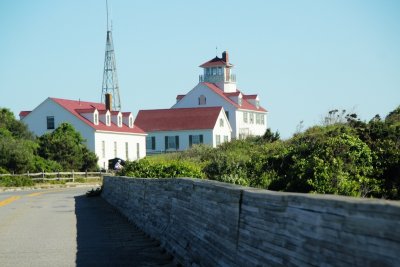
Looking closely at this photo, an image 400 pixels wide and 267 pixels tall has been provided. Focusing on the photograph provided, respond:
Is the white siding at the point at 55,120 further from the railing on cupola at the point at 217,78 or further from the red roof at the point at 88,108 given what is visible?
the railing on cupola at the point at 217,78

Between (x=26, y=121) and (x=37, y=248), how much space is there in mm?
61066

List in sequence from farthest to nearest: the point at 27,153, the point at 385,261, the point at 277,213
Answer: the point at 27,153 → the point at 277,213 → the point at 385,261

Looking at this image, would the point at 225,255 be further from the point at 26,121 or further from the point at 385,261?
the point at 26,121

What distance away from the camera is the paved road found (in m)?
10.9

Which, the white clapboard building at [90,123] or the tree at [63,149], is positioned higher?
the white clapboard building at [90,123]

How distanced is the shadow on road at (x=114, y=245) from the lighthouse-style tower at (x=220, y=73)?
75594 millimetres

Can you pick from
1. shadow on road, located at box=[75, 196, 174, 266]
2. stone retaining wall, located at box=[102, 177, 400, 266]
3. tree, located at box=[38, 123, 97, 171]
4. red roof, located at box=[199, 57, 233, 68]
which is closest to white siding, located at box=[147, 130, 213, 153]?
red roof, located at box=[199, 57, 233, 68]

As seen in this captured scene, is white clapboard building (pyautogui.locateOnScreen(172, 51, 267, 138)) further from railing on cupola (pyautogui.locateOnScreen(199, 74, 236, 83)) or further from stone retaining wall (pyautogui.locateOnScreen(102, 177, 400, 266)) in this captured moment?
stone retaining wall (pyautogui.locateOnScreen(102, 177, 400, 266))

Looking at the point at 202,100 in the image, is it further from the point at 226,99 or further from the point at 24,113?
the point at 24,113

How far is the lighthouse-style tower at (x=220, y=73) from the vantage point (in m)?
94.1

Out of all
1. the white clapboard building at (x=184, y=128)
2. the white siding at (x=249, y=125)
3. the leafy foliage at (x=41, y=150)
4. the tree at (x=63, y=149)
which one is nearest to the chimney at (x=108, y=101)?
the white clapboard building at (x=184, y=128)

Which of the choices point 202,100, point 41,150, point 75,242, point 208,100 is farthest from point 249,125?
point 75,242

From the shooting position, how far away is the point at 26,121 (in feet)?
236

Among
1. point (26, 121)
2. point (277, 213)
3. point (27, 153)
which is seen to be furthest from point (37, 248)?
point (26, 121)
